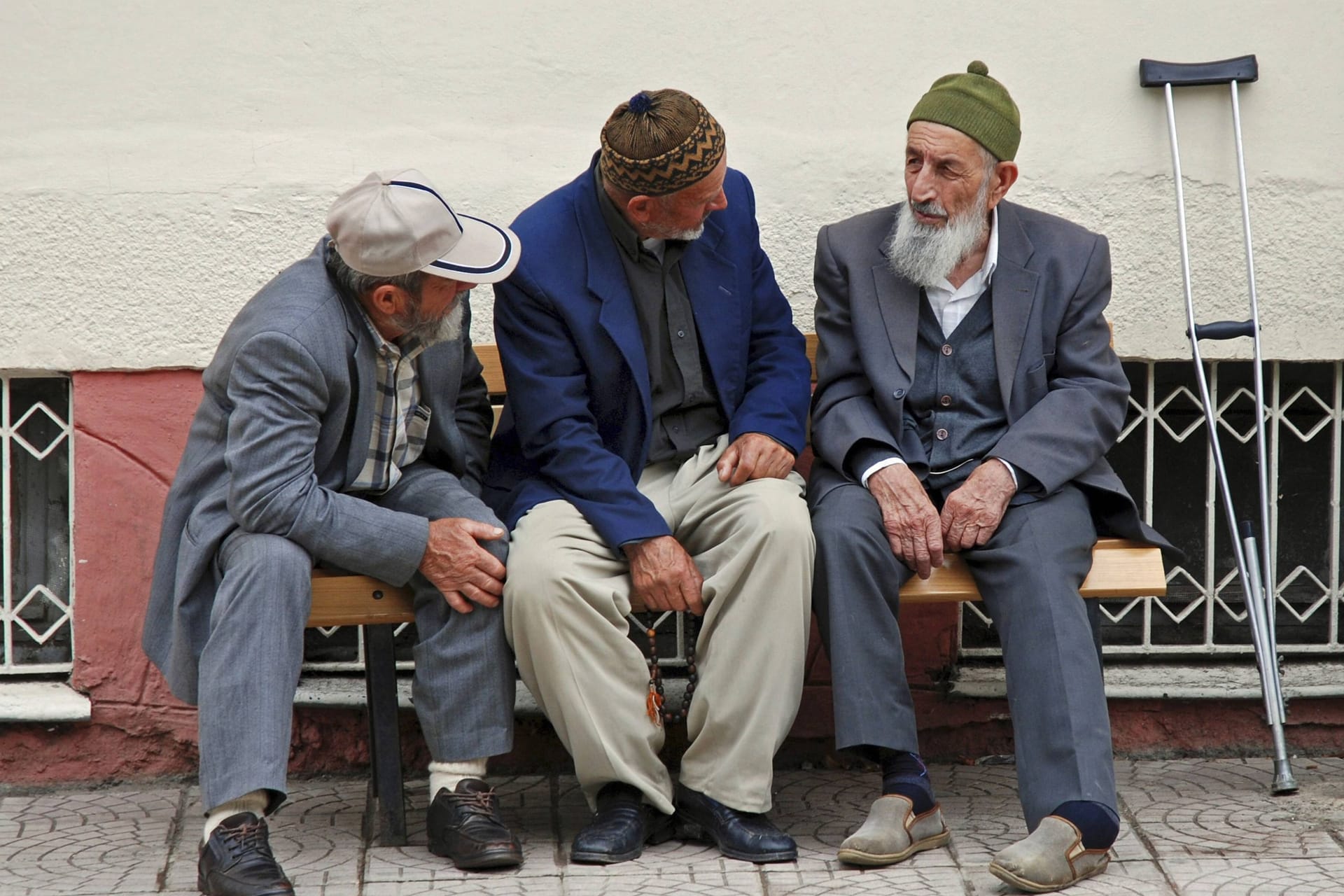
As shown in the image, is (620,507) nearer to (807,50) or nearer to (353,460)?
(353,460)

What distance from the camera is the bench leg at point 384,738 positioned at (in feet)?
12.2

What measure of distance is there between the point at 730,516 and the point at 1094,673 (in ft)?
2.98

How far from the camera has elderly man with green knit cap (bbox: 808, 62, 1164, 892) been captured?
3.47m

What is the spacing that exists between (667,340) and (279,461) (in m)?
1.06

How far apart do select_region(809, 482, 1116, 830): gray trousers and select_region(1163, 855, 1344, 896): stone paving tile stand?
244 millimetres

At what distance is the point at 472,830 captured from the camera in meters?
3.51

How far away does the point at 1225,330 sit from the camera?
13.8 ft

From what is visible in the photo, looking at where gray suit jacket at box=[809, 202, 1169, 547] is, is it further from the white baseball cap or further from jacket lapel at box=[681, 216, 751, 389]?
the white baseball cap

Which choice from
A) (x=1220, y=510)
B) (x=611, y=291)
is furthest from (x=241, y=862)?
(x=1220, y=510)

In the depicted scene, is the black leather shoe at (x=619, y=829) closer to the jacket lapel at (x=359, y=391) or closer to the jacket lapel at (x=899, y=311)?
the jacket lapel at (x=359, y=391)

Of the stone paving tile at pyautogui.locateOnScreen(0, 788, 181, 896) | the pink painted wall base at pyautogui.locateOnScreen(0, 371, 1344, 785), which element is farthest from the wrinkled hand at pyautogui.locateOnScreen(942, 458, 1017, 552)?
the stone paving tile at pyautogui.locateOnScreen(0, 788, 181, 896)

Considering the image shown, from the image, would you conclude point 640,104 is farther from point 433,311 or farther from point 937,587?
point 937,587

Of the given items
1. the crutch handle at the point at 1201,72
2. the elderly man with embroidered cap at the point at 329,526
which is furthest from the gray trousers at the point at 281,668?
the crutch handle at the point at 1201,72

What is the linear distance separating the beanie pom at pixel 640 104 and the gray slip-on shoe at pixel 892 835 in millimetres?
1705
